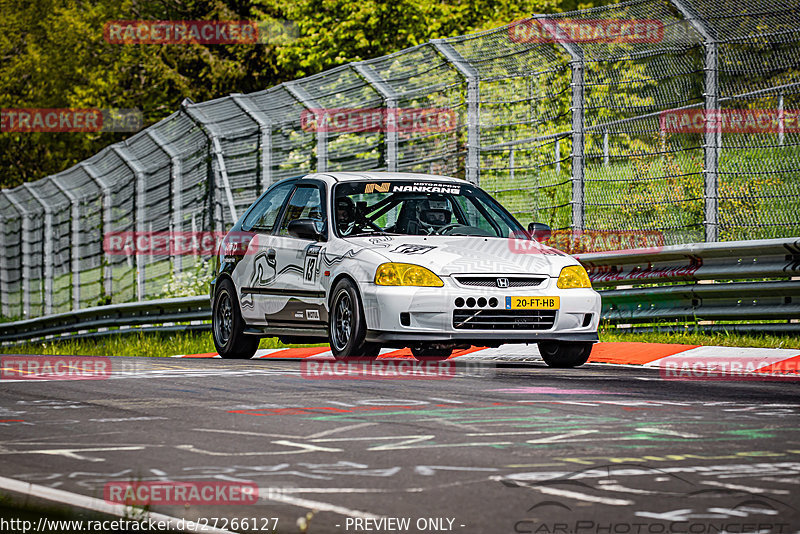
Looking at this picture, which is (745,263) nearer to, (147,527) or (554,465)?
(554,465)

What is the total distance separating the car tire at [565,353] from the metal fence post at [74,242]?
51.4ft

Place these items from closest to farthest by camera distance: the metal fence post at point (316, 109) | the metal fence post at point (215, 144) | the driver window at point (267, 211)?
the driver window at point (267, 211), the metal fence post at point (316, 109), the metal fence post at point (215, 144)

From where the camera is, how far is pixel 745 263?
12.8m

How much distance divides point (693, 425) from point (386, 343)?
12.7 ft

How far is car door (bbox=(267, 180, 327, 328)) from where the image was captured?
11758mm

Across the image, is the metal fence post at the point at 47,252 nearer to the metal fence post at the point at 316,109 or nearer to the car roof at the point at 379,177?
the metal fence post at the point at 316,109

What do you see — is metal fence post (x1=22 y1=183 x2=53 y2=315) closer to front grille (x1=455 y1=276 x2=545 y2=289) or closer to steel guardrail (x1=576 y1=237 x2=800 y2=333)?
steel guardrail (x1=576 y1=237 x2=800 y2=333)

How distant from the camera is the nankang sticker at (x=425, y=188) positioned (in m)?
12.3

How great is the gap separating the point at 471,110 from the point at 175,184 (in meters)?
7.08

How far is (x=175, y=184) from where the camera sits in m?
22.0

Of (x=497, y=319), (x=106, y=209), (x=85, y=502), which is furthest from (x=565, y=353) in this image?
(x=106, y=209)

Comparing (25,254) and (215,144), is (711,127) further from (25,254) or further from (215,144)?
(25,254)

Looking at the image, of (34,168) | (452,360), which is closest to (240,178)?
(452,360)

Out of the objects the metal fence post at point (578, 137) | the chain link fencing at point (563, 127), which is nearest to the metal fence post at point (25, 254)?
the chain link fencing at point (563, 127)
